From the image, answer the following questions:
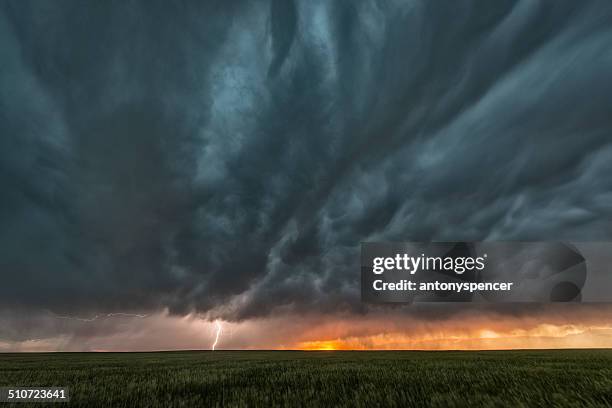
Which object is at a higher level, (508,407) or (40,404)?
(508,407)

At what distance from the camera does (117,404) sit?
6.24 meters

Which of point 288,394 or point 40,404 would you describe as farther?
point 288,394

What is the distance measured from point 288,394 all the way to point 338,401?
109 cm

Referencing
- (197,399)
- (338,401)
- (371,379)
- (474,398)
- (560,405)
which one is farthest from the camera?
(371,379)

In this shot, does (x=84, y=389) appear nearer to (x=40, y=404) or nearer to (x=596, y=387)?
(x=40, y=404)

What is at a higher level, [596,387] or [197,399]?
[596,387]

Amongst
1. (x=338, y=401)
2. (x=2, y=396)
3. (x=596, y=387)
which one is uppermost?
(x=596, y=387)

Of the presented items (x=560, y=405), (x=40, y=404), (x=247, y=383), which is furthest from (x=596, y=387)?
(x=40, y=404)

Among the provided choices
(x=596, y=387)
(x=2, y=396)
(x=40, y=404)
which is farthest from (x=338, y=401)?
(x=2, y=396)

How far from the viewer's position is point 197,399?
642 centimetres

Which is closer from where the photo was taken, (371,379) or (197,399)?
(197,399)

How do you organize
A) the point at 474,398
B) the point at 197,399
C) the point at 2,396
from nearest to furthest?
the point at 474,398 → the point at 197,399 → the point at 2,396

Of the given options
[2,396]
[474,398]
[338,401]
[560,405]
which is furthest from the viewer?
[2,396]

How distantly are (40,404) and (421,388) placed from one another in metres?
7.07
